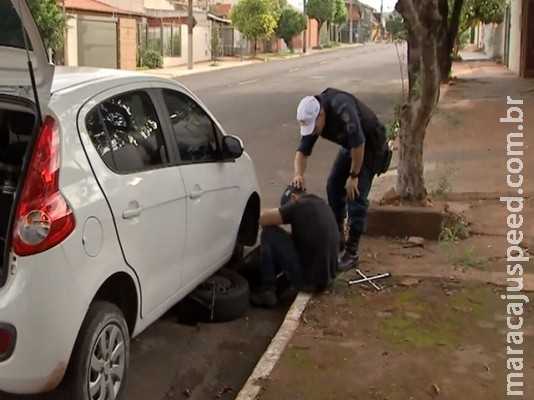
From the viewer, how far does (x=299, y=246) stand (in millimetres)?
5543

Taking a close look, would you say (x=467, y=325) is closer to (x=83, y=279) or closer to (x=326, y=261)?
(x=326, y=261)

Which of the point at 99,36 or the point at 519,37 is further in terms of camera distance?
the point at 99,36

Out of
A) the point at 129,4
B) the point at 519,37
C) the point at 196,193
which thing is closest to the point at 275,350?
the point at 196,193

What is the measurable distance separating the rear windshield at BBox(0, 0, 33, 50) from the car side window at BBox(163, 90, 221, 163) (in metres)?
1.22

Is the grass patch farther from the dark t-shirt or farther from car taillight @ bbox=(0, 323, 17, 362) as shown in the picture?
car taillight @ bbox=(0, 323, 17, 362)

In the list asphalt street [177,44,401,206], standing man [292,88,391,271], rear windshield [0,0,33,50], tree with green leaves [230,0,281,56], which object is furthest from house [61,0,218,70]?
rear windshield [0,0,33,50]

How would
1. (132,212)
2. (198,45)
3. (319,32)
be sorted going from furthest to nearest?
(319,32) < (198,45) < (132,212)

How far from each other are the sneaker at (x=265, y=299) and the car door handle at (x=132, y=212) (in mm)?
1843

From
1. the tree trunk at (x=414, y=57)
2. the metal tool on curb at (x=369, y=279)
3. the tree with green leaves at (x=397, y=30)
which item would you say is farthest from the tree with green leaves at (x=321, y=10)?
the metal tool on curb at (x=369, y=279)

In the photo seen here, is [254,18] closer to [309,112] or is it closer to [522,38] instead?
[522,38]

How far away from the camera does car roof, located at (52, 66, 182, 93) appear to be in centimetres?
402

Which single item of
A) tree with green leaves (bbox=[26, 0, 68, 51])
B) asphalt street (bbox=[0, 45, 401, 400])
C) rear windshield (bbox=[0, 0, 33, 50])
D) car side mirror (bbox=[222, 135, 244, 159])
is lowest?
asphalt street (bbox=[0, 45, 401, 400])

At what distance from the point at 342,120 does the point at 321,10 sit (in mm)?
→ 74137

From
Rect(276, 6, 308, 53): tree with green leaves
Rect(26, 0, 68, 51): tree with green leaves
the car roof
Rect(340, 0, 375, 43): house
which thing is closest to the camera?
the car roof
